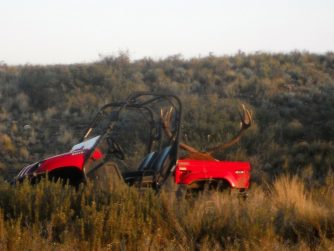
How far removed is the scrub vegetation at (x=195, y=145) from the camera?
7.43 m

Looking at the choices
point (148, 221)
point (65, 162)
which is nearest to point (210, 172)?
point (65, 162)

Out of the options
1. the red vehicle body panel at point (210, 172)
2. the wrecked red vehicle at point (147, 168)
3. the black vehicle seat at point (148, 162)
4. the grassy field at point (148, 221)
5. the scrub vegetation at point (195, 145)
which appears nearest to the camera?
the grassy field at point (148, 221)

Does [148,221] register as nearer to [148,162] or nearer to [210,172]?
[210,172]

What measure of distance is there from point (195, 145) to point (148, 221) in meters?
12.5

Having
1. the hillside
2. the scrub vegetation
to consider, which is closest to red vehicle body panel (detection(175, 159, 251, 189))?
the scrub vegetation

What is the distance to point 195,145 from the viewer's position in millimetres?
20031

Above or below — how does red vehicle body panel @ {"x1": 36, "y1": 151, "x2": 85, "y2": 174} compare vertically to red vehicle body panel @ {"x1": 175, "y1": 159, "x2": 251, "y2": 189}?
above

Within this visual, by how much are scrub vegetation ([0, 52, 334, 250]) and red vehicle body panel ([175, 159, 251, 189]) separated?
1.19 ft

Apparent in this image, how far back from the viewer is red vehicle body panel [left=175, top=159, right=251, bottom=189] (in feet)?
33.2

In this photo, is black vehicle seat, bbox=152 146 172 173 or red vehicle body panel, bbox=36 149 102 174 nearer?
red vehicle body panel, bbox=36 149 102 174

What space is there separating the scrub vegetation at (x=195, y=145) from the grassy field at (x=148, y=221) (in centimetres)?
2

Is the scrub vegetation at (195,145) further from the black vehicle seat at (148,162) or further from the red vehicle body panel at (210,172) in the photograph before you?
the black vehicle seat at (148,162)

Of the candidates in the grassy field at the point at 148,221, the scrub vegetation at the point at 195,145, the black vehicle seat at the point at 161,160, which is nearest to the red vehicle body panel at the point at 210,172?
the black vehicle seat at the point at 161,160

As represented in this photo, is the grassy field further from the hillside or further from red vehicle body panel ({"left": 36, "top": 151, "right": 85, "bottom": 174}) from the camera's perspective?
the hillside
